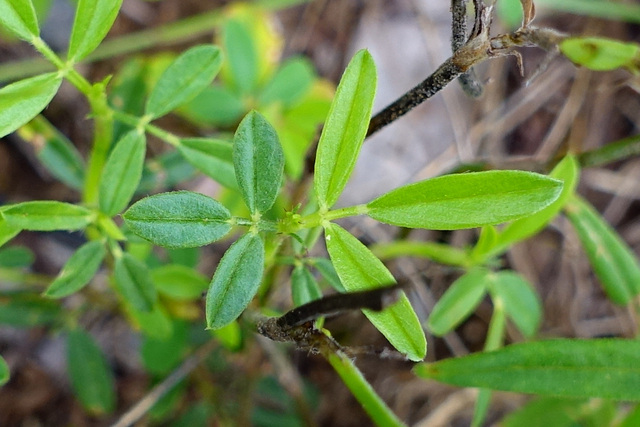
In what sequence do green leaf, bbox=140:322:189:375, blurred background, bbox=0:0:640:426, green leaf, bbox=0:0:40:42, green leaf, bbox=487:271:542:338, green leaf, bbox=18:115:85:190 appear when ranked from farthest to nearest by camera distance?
blurred background, bbox=0:0:640:426 < green leaf, bbox=140:322:189:375 < green leaf, bbox=487:271:542:338 < green leaf, bbox=18:115:85:190 < green leaf, bbox=0:0:40:42

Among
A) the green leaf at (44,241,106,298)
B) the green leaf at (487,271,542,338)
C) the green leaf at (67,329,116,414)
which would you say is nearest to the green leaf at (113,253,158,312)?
the green leaf at (44,241,106,298)

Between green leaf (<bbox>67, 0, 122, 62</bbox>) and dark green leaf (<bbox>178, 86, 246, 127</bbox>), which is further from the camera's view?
dark green leaf (<bbox>178, 86, 246, 127</bbox>)

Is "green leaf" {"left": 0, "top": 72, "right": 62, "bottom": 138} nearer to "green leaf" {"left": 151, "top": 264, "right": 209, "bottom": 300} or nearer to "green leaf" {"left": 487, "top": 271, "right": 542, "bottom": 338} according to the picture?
"green leaf" {"left": 151, "top": 264, "right": 209, "bottom": 300}

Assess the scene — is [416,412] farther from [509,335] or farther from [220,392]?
[220,392]

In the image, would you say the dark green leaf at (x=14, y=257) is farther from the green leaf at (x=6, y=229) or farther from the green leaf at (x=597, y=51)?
the green leaf at (x=597, y=51)

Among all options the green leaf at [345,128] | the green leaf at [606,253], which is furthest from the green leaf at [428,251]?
the green leaf at [345,128]

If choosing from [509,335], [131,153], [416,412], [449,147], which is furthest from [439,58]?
[131,153]
